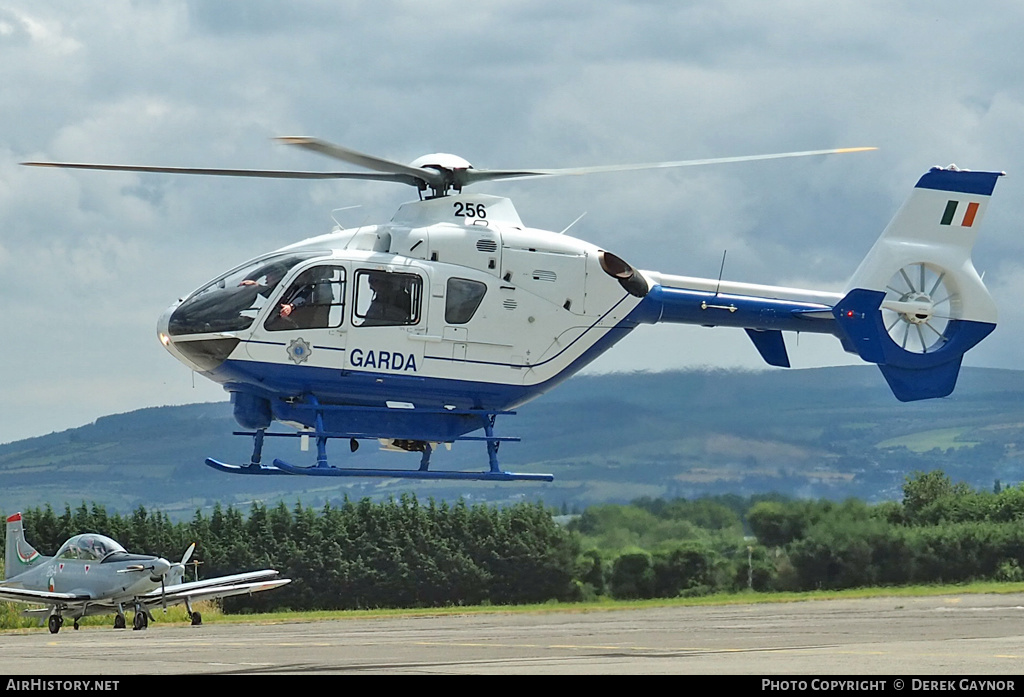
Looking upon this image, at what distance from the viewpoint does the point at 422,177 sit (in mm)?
18859

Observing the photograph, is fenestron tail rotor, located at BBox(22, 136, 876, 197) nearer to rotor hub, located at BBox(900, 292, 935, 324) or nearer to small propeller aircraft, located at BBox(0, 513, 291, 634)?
rotor hub, located at BBox(900, 292, 935, 324)

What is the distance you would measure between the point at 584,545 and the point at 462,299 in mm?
14374

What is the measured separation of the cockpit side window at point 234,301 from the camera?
57.4 feet

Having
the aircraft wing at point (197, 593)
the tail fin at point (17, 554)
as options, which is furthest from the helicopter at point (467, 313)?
the tail fin at point (17, 554)

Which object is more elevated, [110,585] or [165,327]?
[165,327]

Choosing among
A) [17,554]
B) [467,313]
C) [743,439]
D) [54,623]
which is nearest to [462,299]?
[467,313]

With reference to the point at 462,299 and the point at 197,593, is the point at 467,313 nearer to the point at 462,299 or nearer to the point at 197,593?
the point at 462,299

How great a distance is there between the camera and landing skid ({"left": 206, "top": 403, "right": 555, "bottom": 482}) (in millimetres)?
17141

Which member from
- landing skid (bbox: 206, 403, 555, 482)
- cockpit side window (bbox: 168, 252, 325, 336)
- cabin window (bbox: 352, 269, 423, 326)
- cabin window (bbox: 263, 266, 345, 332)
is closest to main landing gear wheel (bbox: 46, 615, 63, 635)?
landing skid (bbox: 206, 403, 555, 482)

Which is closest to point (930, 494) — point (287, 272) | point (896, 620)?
point (896, 620)

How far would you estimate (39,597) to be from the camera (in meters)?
37.7

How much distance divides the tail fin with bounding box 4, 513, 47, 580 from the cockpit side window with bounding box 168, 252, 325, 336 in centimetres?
2573

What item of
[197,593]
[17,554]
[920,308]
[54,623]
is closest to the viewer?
[920,308]

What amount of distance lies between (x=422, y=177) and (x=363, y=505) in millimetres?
31461
